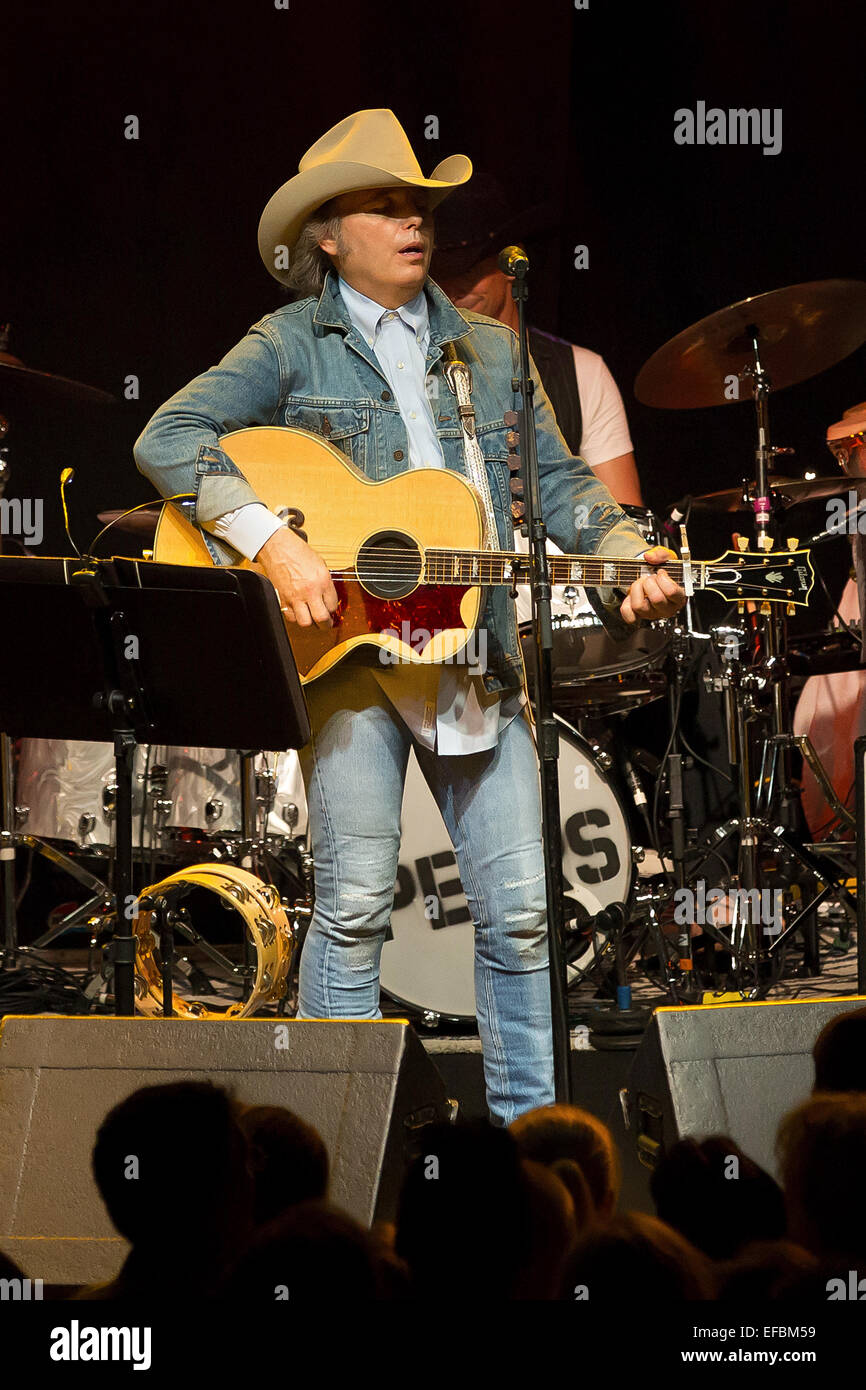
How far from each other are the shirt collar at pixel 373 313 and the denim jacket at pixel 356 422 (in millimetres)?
21

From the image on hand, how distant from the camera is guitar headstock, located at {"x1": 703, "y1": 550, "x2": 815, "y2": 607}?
3066 millimetres

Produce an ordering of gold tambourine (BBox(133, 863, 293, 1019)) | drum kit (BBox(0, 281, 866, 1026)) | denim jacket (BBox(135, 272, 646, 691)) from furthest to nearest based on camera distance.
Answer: drum kit (BBox(0, 281, 866, 1026)) → gold tambourine (BBox(133, 863, 293, 1019)) → denim jacket (BBox(135, 272, 646, 691))

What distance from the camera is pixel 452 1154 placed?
1.68m

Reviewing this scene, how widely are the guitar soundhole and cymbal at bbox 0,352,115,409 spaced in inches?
95.9

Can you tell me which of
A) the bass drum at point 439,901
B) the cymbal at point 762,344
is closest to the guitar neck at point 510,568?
the bass drum at point 439,901

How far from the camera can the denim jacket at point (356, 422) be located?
2910 mm

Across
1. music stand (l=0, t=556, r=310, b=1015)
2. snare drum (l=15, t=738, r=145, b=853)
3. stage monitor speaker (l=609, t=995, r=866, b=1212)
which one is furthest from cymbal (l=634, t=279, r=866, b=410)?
stage monitor speaker (l=609, t=995, r=866, b=1212)

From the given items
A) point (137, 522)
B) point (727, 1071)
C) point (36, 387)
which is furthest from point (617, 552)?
point (36, 387)

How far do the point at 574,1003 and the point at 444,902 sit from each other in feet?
2.16

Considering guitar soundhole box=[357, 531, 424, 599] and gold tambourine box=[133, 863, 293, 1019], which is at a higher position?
guitar soundhole box=[357, 531, 424, 599]

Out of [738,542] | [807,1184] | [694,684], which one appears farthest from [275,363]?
[694,684]

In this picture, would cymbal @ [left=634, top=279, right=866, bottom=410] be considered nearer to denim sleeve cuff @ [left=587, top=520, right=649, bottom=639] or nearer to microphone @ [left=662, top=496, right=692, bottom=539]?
microphone @ [left=662, top=496, right=692, bottom=539]
